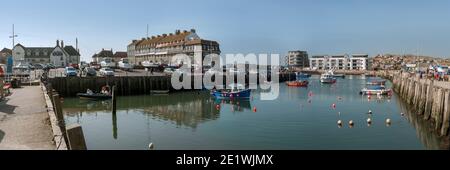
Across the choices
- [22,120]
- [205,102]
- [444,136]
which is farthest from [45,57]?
[444,136]

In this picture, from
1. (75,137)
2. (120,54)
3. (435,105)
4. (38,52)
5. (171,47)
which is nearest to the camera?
(75,137)

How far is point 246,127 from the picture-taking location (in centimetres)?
2803

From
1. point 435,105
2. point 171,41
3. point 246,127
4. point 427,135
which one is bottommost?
point 427,135

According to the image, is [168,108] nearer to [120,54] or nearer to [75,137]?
[75,137]

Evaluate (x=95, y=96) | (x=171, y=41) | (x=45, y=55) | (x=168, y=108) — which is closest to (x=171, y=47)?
(x=171, y=41)

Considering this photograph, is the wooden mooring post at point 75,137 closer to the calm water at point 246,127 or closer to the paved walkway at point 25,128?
the paved walkway at point 25,128

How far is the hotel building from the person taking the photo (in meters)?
97.8

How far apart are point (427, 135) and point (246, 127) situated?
12120 millimetres

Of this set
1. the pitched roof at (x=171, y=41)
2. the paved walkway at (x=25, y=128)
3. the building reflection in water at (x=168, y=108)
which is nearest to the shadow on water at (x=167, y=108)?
the building reflection in water at (x=168, y=108)

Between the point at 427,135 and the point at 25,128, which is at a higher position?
the point at 25,128

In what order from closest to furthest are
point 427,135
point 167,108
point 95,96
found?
point 427,135 → point 167,108 → point 95,96

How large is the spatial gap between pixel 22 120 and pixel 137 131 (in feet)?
32.8

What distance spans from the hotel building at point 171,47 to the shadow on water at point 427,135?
69802 mm

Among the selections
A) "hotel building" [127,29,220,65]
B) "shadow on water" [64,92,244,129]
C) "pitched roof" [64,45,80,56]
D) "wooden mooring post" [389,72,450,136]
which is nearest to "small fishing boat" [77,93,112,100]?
"shadow on water" [64,92,244,129]
